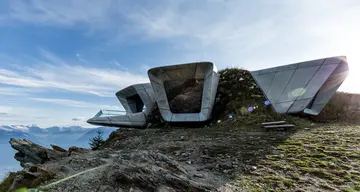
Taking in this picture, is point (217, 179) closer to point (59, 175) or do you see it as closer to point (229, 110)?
point (59, 175)

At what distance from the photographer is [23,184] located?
13.2ft

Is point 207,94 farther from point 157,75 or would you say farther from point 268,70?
point 268,70

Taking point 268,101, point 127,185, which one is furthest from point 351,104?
point 127,185

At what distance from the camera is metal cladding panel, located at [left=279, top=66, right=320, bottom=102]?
1384 centimetres

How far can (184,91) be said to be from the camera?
20.0 metres

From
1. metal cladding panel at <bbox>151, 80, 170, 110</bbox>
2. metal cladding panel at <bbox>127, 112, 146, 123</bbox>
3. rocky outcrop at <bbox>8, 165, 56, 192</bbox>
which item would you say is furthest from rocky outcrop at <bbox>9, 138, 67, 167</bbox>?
metal cladding panel at <bbox>127, 112, 146, 123</bbox>

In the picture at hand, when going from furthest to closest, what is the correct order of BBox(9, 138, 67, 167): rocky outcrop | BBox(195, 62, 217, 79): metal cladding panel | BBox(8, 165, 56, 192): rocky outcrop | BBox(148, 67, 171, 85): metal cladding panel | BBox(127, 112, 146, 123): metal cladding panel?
1. BBox(127, 112, 146, 123): metal cladding panel
2. BBox(148, 67, 171, 85): metal cladding panel
3. BBox(195, 62, 217, 79): metal cladding panel
4. BBox(9, 138, 67, 167): rocky outcrop
5. BBox(8, 165, 56, 192): rocky outcrop

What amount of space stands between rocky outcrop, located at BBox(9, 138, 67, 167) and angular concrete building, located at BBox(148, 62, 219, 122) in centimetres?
869

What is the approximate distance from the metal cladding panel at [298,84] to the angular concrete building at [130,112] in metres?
12.3

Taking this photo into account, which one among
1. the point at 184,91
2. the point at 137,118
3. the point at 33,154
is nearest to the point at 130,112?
the point at 137,118

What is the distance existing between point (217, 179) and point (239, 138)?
465 cm

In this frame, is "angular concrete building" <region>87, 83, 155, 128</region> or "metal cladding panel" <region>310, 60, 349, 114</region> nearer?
"metal cladding panel" <region>310, 60, 349, 114</region>

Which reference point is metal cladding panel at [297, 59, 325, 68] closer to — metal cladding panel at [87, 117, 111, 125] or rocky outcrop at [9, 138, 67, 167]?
rocky outcrop at [9, 138, 67, 167]

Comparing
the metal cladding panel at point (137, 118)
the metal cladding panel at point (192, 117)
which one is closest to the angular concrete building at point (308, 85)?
the metal cladding panel at point (192, 117)
